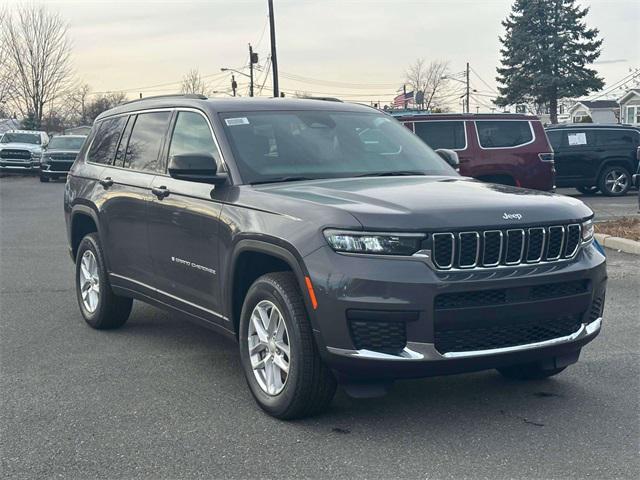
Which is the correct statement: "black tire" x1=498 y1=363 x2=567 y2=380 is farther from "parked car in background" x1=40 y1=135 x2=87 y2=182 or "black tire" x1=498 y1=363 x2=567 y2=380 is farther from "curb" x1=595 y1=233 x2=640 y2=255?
"parked car in background" x1=40 y1=135 x2=87 y2=182

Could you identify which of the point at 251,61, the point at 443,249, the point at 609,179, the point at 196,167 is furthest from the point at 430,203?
the point at 251,61

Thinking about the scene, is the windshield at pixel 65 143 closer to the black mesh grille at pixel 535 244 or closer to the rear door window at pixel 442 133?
the rear door window at pixel 442 133

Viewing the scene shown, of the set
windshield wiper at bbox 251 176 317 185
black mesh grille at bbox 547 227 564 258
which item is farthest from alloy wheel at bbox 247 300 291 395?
black mesh grille at bbox 547 227 564 258

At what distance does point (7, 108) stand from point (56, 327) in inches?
2032

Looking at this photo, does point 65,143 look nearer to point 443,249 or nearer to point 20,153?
point 20,153

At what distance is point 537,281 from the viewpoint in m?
4.46

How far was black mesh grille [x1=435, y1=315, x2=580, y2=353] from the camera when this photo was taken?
4.30 m

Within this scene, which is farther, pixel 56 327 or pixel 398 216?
pixel 56 327

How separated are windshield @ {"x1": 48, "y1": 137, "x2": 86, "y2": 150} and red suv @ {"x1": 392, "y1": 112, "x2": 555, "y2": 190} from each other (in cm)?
1934

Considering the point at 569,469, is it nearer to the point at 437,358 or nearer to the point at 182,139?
the point at 437,358

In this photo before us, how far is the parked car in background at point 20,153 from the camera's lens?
3450 cm

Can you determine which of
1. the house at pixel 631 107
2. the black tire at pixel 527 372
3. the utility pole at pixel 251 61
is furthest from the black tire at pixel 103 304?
the house at pixel 631 107

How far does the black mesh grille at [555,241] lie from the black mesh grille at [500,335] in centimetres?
35

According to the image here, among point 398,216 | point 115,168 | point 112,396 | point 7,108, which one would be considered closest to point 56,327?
point 115,168
